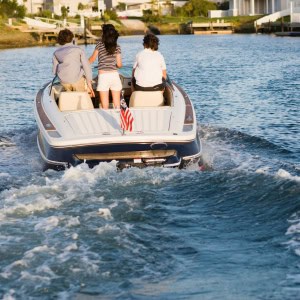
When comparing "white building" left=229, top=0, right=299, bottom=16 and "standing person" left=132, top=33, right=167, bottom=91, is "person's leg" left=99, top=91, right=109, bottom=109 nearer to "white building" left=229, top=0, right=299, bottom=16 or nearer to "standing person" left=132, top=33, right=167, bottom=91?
"standing person" left=132, top=33, right=167, bottom=91

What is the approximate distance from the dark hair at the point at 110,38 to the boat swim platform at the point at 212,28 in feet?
279

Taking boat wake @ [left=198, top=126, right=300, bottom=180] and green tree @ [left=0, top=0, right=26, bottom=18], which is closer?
boat wake @ [left=198, top=126, right=300, bottom=180]

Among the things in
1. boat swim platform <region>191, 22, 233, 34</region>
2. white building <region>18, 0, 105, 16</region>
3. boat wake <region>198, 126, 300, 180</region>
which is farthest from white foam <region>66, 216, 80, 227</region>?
white building <region>18, 0, 105, 16</region>

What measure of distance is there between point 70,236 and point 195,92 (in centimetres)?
1725

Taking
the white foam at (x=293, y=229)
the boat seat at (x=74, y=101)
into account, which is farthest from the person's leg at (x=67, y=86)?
the white foam at (x=293, y=229)

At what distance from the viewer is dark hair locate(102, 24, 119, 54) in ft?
38.9

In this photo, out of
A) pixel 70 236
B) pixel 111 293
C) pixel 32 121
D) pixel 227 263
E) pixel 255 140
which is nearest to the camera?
pixel 111 293

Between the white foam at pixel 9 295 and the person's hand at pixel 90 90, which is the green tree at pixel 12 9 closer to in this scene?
the person's hand at pixel 90 90

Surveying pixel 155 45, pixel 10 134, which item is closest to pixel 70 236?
pixel 155 45

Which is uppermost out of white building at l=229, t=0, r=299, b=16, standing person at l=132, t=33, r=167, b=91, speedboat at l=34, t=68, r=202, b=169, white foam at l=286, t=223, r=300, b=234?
white building at l=229, t=0, r=299, b=16

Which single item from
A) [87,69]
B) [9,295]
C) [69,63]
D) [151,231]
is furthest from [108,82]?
[9,295]

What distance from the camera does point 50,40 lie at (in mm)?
76250

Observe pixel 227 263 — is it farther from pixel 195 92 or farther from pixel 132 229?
pixel 195 92

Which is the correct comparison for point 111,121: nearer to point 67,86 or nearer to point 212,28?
point 67,86
